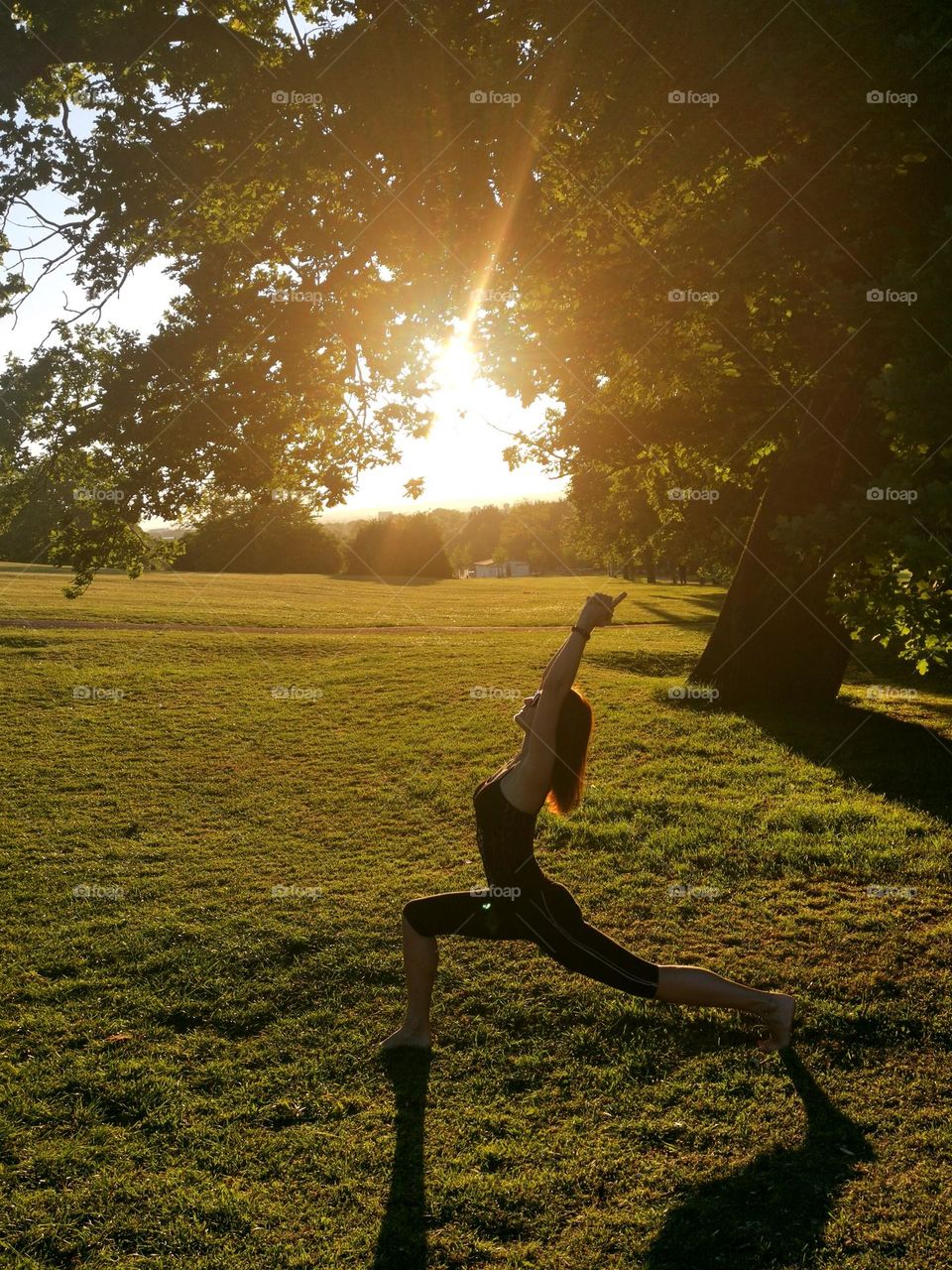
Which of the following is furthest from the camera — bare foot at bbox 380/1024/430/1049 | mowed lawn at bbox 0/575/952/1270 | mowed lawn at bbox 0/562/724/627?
mowed lawn at bbox 0/562/724/627

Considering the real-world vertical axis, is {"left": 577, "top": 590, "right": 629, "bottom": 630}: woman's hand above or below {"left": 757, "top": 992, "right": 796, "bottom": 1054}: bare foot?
above

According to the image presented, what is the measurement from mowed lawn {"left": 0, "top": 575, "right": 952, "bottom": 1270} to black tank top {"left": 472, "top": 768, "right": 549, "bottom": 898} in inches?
56.0

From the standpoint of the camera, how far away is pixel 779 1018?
16.7ft

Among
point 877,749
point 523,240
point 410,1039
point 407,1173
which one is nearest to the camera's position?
point 407,1173

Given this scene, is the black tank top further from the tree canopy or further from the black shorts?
the tree canopy

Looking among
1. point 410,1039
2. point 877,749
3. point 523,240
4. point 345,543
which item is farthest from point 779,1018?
point 345,543

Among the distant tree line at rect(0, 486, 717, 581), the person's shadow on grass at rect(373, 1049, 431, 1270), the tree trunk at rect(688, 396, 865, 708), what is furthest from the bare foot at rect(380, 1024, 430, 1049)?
the tree trunk at rect(688, 396, 865, 708)

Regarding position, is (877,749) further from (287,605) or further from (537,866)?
(287,605)

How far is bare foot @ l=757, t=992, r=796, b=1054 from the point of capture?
504 centimetres

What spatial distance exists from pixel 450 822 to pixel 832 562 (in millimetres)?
6070

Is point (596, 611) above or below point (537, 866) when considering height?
above

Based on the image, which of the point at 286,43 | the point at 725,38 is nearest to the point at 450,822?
the point at 725,38

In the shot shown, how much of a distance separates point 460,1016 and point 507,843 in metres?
2.20

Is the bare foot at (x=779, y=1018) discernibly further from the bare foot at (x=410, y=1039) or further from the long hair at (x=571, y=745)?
the bare foot at (x=410, y=1039)
